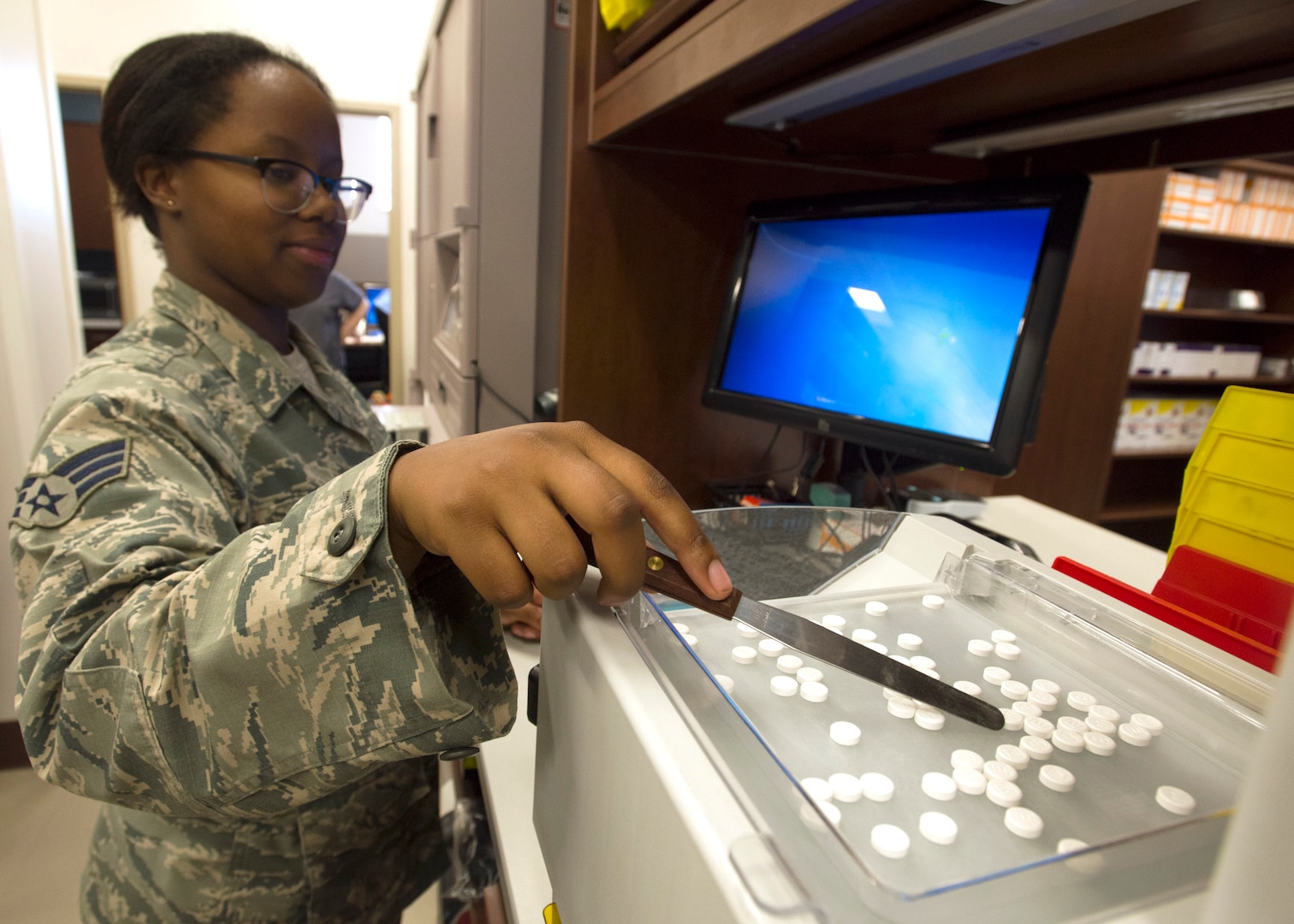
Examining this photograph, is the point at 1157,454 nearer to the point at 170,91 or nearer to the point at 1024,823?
the point at 1024,823

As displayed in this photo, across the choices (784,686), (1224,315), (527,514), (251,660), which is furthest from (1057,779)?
(1224,315)

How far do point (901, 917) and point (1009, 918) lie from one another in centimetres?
4

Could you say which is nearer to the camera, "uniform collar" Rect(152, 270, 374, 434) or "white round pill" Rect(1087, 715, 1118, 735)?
"white round pill" Rect(1087, 715, 1118, 735)

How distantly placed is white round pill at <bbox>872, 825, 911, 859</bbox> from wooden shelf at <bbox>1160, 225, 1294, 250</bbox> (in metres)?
3.18

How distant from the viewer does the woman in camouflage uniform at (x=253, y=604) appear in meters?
0.36

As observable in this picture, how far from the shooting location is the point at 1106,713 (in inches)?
13.5

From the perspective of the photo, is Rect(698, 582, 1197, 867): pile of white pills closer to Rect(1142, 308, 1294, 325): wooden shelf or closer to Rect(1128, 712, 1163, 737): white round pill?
Rect(1128, 712, 1163, 737): white round pill

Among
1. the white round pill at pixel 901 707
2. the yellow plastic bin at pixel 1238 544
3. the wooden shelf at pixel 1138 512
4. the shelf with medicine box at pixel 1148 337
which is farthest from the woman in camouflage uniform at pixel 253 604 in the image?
the wooden shelf at pixel 1138 512

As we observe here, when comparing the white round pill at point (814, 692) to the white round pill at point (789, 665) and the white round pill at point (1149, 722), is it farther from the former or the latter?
the white round pill at point (1149, 722)

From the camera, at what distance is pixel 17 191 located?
5.22 ft

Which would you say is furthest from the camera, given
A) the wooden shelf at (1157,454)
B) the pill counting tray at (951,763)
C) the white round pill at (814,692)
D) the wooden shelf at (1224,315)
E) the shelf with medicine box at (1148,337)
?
the wooden shelf at (1157,454)

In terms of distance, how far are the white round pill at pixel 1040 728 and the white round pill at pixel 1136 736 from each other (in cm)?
3

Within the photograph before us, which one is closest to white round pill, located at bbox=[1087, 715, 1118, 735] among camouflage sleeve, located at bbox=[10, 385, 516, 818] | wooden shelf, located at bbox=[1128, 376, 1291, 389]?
camouflage sleeve, located at bbox=[10, 385, 516, 818]

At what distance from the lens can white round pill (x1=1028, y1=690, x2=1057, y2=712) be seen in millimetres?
352
